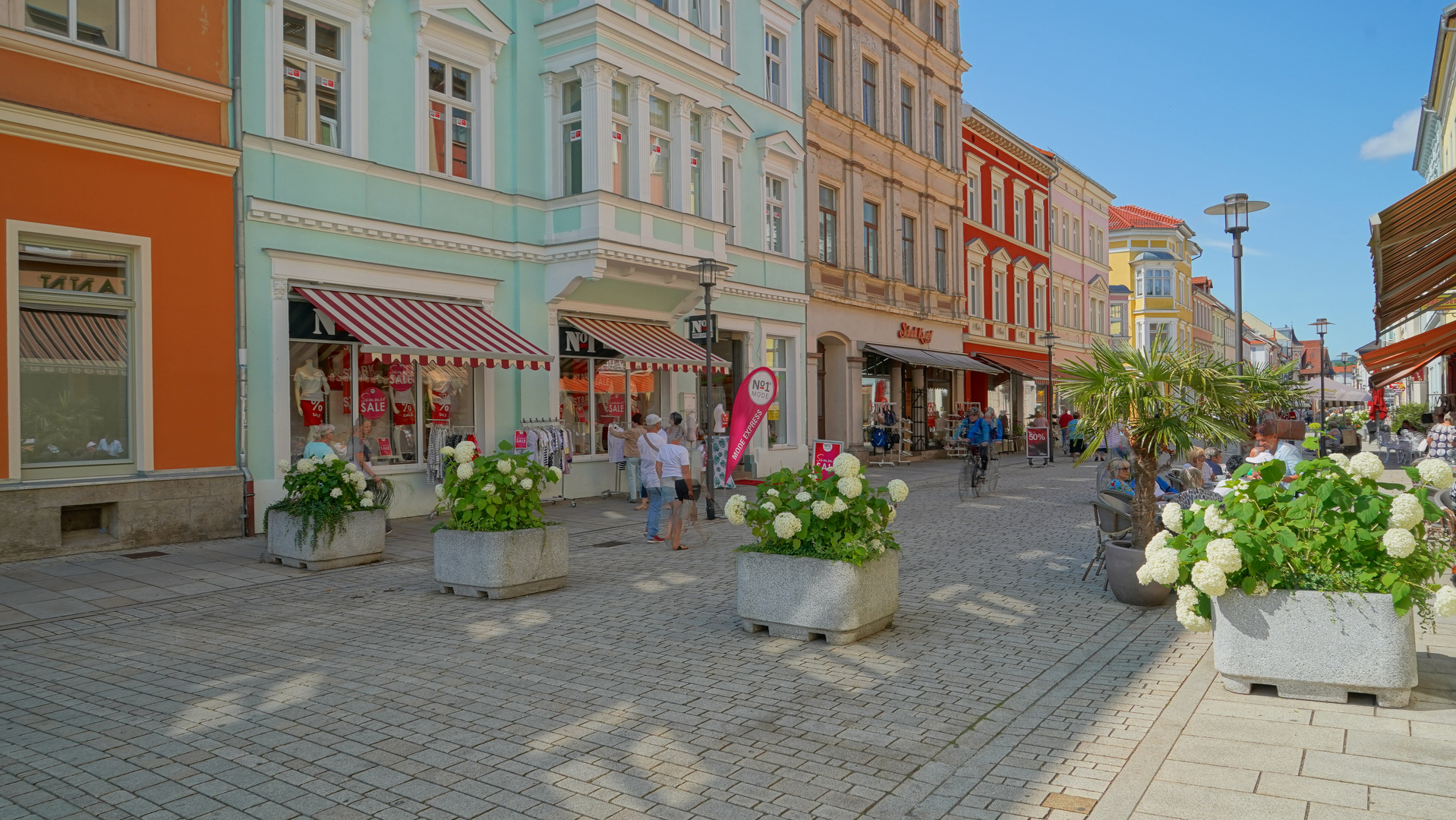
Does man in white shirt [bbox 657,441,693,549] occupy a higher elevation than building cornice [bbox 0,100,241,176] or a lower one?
lower

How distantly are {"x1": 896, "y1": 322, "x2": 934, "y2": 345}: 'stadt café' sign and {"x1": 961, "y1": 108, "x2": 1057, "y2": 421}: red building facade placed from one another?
348cm

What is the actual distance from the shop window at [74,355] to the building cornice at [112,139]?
3.75 feet

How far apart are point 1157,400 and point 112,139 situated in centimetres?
1125

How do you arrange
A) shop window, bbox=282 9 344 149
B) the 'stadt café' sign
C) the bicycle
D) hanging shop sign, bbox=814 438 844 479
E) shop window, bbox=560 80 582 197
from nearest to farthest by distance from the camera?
shop window, bbox=282 9 344 149, hanging shop sign, bbox=814 438 844 479, shop window, bbox=560 80 582 197, the bicycle, the 'stadt café' sign

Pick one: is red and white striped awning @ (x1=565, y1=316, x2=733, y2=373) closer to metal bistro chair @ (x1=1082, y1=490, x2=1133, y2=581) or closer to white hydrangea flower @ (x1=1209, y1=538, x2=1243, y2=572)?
metal bistro chair @ (x1=1082, y1=490, x2=1133, y2=581)

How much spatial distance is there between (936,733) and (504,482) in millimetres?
4787

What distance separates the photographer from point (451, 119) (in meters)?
15.3

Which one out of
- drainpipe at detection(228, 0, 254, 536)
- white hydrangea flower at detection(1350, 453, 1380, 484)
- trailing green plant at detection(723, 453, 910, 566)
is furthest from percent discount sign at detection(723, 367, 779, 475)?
white hydrangea flower at detection(1350, 453, 1380, 484)

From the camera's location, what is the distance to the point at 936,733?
4.98m

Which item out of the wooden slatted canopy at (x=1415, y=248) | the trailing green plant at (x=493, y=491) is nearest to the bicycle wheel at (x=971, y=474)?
the wooden slatted canopy at (x=1415, y=248)

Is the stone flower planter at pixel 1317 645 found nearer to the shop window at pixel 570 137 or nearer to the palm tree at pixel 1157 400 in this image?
the palm tree at pixel 1157 400

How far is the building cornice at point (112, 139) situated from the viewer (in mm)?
10258

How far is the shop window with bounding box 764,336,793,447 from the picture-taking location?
23.1 metres

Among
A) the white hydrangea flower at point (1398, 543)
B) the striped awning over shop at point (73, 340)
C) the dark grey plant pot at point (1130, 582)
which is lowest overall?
the dark grey plant pot at point (1130, 582)
